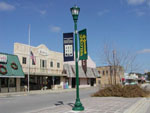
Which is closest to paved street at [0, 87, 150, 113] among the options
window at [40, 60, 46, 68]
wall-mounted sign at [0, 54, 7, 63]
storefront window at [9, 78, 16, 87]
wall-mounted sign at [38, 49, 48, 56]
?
wall-mounted sign at [0, 54, 7, 63]

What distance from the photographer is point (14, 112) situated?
38.2ft

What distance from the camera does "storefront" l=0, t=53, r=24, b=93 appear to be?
29.1 m

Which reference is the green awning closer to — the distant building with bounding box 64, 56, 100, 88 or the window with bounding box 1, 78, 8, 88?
the window with bounding box 1, 78, 8, 88

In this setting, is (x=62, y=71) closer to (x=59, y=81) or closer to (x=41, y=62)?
(x=59, y=81)

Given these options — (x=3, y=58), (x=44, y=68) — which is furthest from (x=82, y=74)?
(x=3, y=58)

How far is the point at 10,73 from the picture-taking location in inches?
1178

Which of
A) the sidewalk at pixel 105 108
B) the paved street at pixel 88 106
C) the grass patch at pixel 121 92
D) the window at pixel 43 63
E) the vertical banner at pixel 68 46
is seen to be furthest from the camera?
the window at pixel 43 63

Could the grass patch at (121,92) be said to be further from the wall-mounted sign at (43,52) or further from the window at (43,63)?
the wall-mounted sign at (43,52)

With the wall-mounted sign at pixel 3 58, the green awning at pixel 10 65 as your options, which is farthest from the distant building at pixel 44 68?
the wall-mounted sign at pixel 3 58

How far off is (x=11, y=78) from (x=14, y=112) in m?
21.3

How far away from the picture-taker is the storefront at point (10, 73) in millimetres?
29131

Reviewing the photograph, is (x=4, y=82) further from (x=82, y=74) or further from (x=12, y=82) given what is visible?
(x=82, y=74)

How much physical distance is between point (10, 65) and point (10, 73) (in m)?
1.26

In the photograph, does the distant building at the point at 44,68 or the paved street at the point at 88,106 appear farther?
the distant building at the point at 44,68
